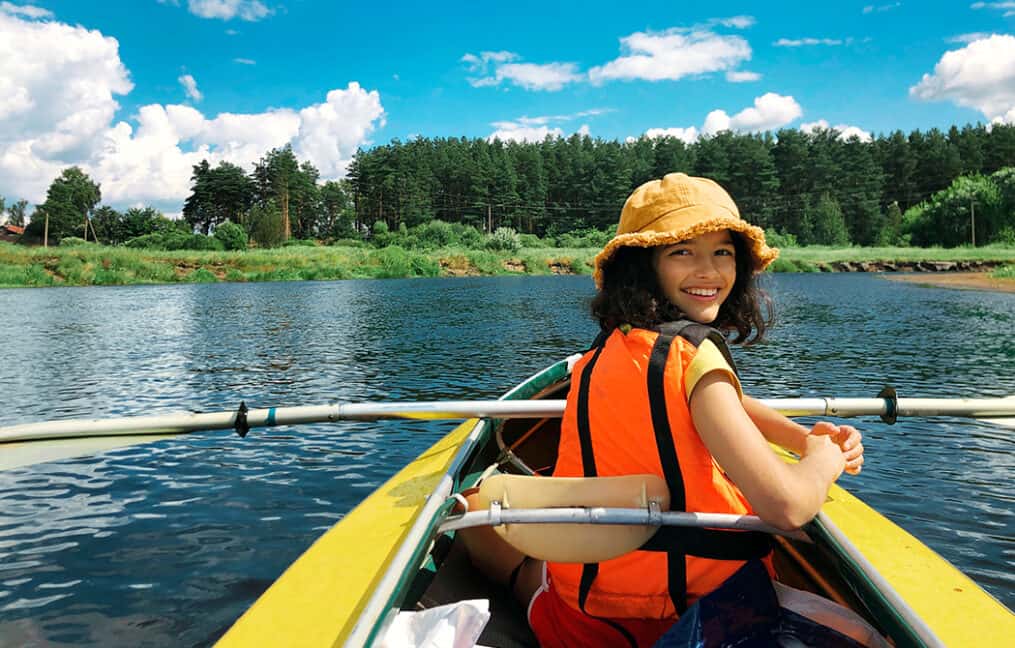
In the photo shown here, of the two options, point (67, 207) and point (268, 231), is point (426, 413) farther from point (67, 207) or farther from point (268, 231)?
point (67, 207)

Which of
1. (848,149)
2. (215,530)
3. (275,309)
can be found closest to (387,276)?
(275,309)

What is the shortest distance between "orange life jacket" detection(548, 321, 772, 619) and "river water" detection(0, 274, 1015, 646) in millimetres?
3133

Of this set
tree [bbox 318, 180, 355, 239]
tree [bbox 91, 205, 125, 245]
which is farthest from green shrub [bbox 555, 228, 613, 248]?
tree [bbox 91, 205, 125, 245]

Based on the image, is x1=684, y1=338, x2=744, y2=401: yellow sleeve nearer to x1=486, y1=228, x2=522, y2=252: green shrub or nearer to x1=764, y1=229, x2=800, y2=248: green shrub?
x1=486, y1=228, x2=522, y2=252: green shrub

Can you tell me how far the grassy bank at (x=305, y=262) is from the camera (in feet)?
161

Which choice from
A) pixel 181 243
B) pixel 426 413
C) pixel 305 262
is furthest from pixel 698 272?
pixel 181 243

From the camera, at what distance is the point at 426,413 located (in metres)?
4.37

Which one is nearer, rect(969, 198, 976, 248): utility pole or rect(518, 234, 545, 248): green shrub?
rect(969, 198, 976, 248): utility pole

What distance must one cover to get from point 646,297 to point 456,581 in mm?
1802

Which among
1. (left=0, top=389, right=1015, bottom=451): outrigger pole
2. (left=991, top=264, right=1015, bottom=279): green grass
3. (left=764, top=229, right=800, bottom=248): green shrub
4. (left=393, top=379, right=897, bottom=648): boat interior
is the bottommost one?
(left=393, top=379, right=897, bottom=648): boat interior

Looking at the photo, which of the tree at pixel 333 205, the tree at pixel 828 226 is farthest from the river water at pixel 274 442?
the tree at pixel 333 205

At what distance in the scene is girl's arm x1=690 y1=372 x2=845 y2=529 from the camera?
5.37 ft

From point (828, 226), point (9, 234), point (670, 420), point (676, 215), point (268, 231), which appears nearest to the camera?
point (670, 420)

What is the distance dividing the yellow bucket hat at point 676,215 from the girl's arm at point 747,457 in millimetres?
441
